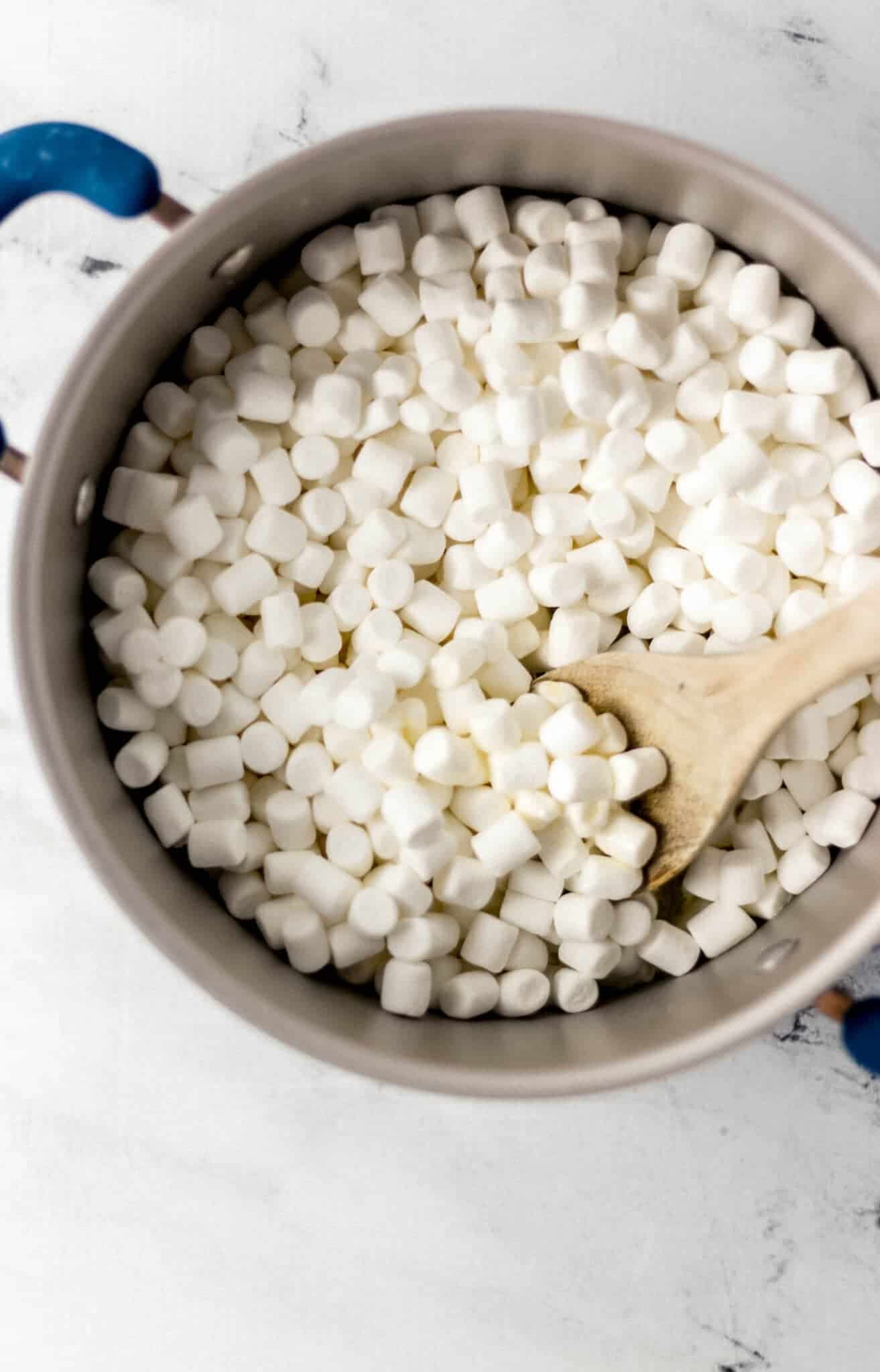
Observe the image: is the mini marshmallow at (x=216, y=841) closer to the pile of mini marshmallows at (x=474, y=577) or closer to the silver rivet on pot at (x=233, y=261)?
the pile of mini marshmallows at (x=474, y=577)

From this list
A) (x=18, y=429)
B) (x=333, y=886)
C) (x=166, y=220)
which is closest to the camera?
(x=166, y=220)

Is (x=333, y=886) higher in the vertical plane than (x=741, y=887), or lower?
lower

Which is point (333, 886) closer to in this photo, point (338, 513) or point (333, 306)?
point (338, 513)

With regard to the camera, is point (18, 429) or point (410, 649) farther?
point (18, 429)

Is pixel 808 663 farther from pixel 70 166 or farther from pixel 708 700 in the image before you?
pixel 70 166

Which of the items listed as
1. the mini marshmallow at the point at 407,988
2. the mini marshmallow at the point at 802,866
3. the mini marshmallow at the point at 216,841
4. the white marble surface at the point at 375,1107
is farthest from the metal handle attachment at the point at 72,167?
the mini marshmallow at the point at 802,866

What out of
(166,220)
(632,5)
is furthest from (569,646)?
(632,5)

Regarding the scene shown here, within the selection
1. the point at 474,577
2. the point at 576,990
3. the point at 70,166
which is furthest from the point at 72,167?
the point at 576,990
